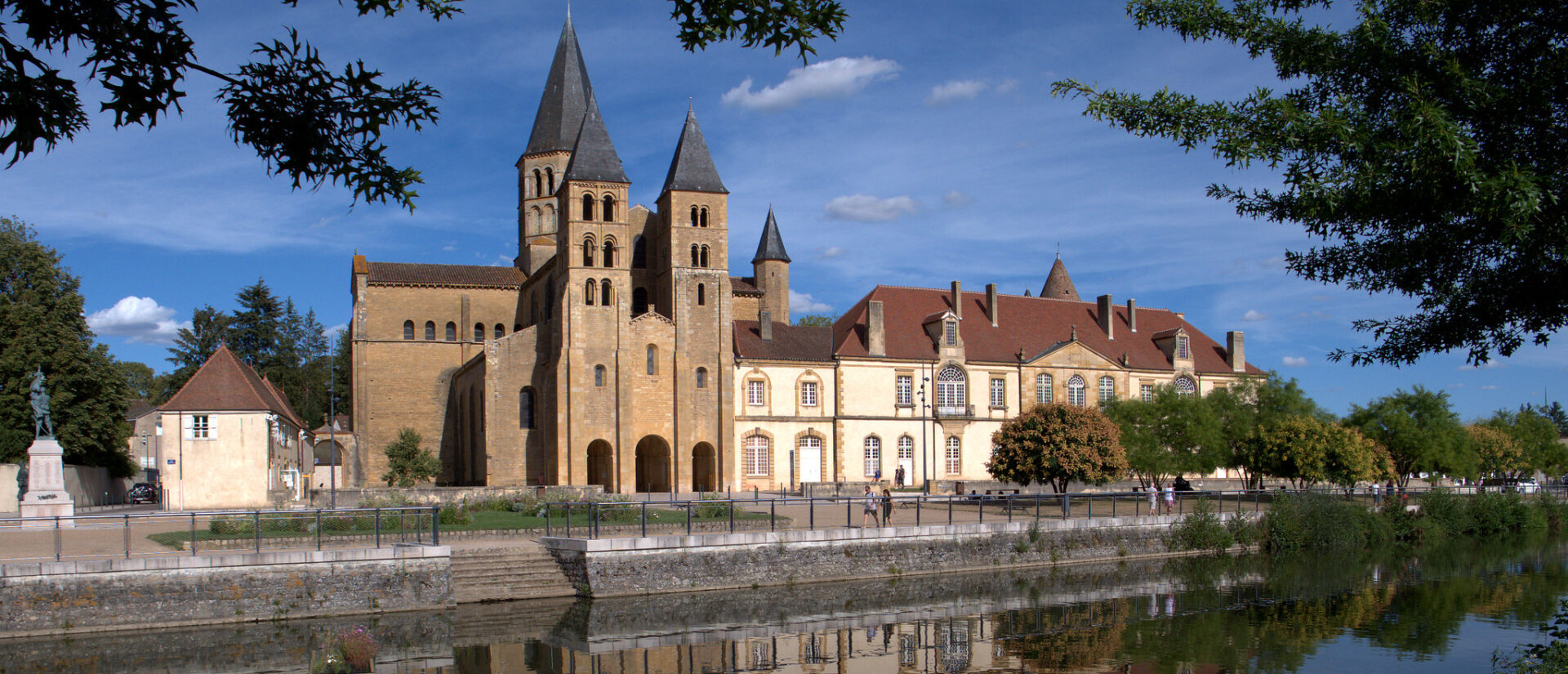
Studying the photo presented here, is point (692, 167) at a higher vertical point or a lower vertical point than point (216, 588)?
higher

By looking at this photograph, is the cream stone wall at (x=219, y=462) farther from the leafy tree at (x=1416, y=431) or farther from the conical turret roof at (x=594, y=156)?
the leafy tree at (x=1416, y=431)

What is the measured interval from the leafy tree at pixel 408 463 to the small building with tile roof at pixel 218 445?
7819 mm

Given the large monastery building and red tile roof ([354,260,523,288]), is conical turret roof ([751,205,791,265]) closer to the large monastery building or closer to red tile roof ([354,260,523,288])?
the large monastery building

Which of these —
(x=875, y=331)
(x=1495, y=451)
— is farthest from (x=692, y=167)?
(x=1495, y=451)

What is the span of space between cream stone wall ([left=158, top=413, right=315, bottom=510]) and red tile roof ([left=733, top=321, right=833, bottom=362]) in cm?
2029

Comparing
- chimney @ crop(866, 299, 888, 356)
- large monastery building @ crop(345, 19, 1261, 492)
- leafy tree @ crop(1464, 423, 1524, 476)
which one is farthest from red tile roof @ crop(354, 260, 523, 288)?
leafy tree @ crop(1464, 423, 1524, 476)

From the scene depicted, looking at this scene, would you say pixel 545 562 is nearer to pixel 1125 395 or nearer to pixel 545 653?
pixel 545 653

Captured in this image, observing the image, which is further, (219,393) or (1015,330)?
(1015,330)

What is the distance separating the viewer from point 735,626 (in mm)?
20703

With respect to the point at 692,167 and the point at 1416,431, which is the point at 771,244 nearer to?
the point at 692,167

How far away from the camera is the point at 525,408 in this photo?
4900 cm

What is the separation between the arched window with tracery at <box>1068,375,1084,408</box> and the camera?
186 feet

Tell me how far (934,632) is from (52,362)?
3613cm

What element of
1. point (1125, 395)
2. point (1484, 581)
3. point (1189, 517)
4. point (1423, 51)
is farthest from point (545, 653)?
point (1125, 395)
